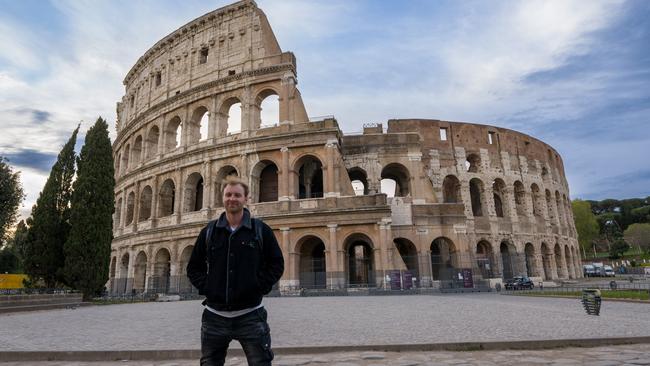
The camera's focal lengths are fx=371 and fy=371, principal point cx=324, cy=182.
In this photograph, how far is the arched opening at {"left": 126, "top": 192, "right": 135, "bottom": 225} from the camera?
90.6ft

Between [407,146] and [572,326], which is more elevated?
[407,146]

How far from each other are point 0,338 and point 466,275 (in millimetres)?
19994

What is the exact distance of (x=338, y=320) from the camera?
26.6ft

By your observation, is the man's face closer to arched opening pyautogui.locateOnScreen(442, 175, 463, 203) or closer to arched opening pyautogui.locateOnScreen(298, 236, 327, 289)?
arched opening pyautogui.locateOnScreen(298, 236, 327, 289)

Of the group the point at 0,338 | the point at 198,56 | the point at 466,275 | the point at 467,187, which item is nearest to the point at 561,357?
the point at 0,338

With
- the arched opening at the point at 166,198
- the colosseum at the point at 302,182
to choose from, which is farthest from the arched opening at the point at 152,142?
the arched opening at the point at 166,198

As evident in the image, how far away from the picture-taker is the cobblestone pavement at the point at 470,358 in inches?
162

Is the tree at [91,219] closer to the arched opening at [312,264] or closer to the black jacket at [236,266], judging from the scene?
the arched opening at [312,264]

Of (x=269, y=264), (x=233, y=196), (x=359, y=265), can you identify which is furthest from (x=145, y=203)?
(x=269, y=264)

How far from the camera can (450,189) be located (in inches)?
1186

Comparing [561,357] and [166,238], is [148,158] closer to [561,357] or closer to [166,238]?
[166,238]

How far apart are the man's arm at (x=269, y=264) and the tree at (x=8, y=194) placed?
21720 mm

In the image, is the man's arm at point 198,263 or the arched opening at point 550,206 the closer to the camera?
the man's arm at point 198,263

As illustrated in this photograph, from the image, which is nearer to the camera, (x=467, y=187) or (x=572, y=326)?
(x=572, y=326)
